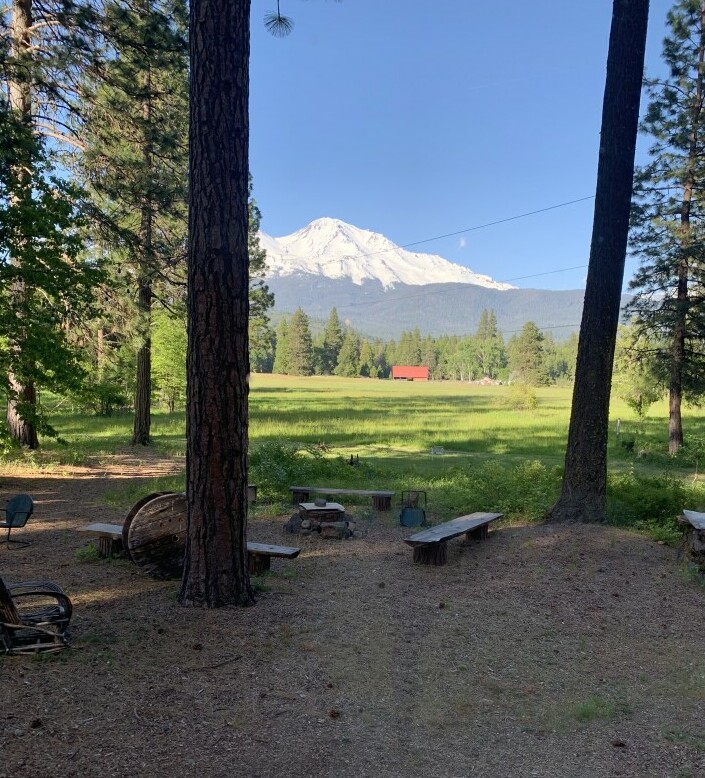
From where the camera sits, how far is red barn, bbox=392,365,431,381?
466 ft

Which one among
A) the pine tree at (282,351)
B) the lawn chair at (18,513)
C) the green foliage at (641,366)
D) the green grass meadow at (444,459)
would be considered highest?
the pine tree at (282,351)

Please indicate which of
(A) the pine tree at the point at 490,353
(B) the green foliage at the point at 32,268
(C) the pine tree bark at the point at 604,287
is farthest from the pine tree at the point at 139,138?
(A) the pine tree at the point at 490,353

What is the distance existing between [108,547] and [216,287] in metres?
3.49

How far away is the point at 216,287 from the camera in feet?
16.1

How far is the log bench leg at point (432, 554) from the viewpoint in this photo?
273 inches

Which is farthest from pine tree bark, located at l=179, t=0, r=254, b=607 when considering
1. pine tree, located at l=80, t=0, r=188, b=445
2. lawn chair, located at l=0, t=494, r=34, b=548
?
pine tree, located at l=80, t=0, r=188, b=445

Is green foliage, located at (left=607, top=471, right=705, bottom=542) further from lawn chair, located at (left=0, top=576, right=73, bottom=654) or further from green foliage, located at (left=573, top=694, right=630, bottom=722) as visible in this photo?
lawn chair, located at (left=0, top=576, right=73, bottom=654)

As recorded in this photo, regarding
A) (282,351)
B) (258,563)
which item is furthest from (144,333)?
(282,351)

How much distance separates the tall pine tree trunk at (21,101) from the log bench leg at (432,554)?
682 cm

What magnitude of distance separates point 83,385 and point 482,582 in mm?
7710

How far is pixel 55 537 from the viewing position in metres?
7.71

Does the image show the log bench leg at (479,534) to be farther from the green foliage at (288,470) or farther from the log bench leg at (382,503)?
the green foliage at (288,470)

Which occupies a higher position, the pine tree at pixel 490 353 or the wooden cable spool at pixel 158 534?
the pine tree at pixel 490 353

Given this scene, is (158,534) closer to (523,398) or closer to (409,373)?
(523,398)
